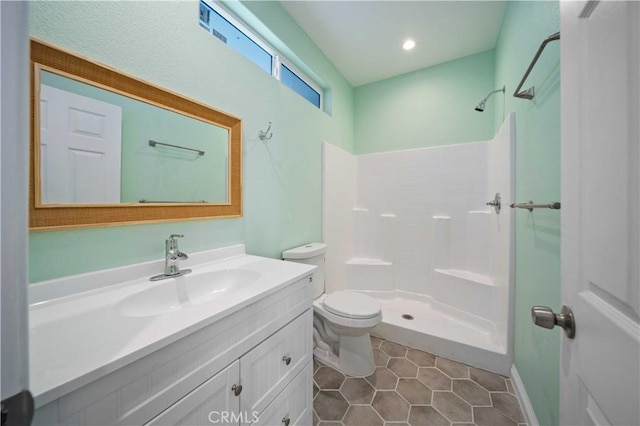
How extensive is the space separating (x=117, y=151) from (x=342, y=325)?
151 cm

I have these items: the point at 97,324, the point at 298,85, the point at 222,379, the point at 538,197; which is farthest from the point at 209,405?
the point at 298,85

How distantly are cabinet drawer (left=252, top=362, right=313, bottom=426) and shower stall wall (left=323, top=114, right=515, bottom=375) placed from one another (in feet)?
3.45

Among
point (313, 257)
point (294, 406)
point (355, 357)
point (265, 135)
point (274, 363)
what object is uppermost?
point (265, 135)

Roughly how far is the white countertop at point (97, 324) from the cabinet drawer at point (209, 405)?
19 cm

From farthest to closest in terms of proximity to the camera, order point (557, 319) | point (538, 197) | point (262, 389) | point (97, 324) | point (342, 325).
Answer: point (342, 325) → point (538, 197) → point (262, 389) → point (97, 324) → point (557, 319)

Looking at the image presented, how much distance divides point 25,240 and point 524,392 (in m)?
2.08

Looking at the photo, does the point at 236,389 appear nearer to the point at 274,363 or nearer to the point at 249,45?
the point at 274,363

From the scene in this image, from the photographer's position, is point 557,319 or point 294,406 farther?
point 294,406

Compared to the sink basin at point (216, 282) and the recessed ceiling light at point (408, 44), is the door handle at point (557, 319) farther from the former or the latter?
the recessed ceiling light at point (408, 44)

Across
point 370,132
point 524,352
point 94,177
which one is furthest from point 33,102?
point 370,132

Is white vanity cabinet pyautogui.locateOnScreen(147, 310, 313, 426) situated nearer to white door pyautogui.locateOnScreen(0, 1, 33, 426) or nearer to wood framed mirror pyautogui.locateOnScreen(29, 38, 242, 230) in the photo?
white door pyautogui.locateOnScreen(0, 1, 33, 426)

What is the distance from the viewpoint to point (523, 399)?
4.22 feet

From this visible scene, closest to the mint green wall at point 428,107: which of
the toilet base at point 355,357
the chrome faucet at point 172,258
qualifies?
the toilet base at point 355,357
